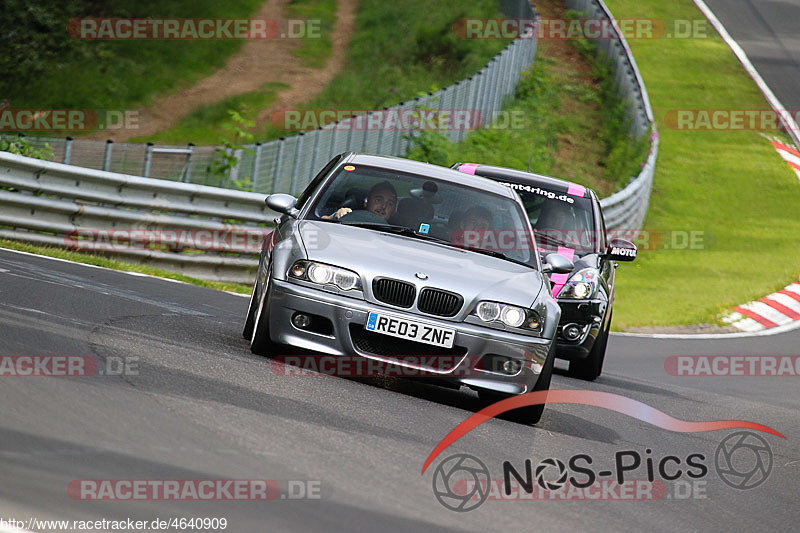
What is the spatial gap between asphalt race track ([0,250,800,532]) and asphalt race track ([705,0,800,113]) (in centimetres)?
3153

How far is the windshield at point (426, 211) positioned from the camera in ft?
28.7

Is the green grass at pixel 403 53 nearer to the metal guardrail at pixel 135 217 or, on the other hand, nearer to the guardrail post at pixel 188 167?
the guardrail post at pixel 188 167

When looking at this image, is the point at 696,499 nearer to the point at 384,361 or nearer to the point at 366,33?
the point at 384,361

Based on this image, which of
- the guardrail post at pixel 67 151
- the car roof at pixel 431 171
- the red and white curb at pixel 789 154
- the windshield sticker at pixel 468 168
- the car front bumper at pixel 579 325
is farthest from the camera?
the red and white curb at pixel 789 154

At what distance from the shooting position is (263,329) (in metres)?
8.01

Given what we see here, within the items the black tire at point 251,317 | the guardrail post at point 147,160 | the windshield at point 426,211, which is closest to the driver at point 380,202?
the windshield at point 426,211

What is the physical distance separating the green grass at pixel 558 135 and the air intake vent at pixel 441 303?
15.2 meters

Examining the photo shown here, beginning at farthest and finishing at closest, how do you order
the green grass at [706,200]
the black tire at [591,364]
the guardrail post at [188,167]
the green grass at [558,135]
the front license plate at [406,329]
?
the green grass at [558,135] < the green grass at [706,200] < the guardrail post at [188,167] < the black tire at [591,364] < the front license plate at [406,329]

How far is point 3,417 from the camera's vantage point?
5.51 m

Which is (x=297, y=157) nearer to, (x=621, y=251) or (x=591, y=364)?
(x=621, y=251)

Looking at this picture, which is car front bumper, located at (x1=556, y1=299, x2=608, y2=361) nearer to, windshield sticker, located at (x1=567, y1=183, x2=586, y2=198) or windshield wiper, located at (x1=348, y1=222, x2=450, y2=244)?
windshield sticker, located at (x1=567, y1=183, x2=586, y2=198)

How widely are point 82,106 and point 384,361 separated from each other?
26.6 metres

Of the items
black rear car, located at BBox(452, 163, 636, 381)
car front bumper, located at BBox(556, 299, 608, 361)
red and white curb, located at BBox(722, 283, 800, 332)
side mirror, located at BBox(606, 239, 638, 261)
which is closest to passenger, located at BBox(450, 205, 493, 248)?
black rear car, located at BBox(452, 163, 636, 381)

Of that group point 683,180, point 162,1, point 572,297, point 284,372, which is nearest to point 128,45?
point 162,1
